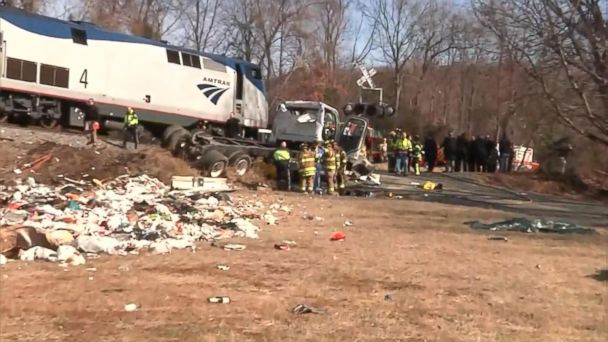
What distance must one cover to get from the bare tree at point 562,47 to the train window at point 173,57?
37.4 ft

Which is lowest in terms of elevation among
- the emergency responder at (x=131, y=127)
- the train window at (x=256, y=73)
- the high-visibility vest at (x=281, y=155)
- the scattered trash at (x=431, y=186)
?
the scattered trash at (x=431, y=186)

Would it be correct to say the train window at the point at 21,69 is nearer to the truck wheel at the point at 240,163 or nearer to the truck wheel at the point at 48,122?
the truck wheel at the point at 48,122

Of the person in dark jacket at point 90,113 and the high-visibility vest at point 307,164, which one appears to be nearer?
the high-visibility vest at point 307,164

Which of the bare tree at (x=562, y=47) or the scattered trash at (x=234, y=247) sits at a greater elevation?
the bare tree at (x=562, y=47)

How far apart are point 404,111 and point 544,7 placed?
34067 millimetres

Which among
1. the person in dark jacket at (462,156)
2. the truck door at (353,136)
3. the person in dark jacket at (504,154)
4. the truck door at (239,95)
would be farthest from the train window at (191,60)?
the person in dark jacket at (504,154)

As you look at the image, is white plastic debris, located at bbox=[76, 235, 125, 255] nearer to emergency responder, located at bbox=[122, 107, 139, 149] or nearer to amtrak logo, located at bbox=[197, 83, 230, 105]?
emergency responder, located at bbox=[122, 107, 139, 149]

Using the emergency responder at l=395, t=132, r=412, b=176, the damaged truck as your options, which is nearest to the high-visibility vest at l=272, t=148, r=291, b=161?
the damaged truck

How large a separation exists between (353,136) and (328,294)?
58.5 feet

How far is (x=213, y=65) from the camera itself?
104 ft

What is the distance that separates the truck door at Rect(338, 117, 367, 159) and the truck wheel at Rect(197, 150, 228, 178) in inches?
197

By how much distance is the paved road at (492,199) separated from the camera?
19.9 m

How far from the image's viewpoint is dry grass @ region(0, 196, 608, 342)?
7035mm

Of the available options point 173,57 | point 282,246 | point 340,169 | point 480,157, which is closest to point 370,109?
point 340,169
